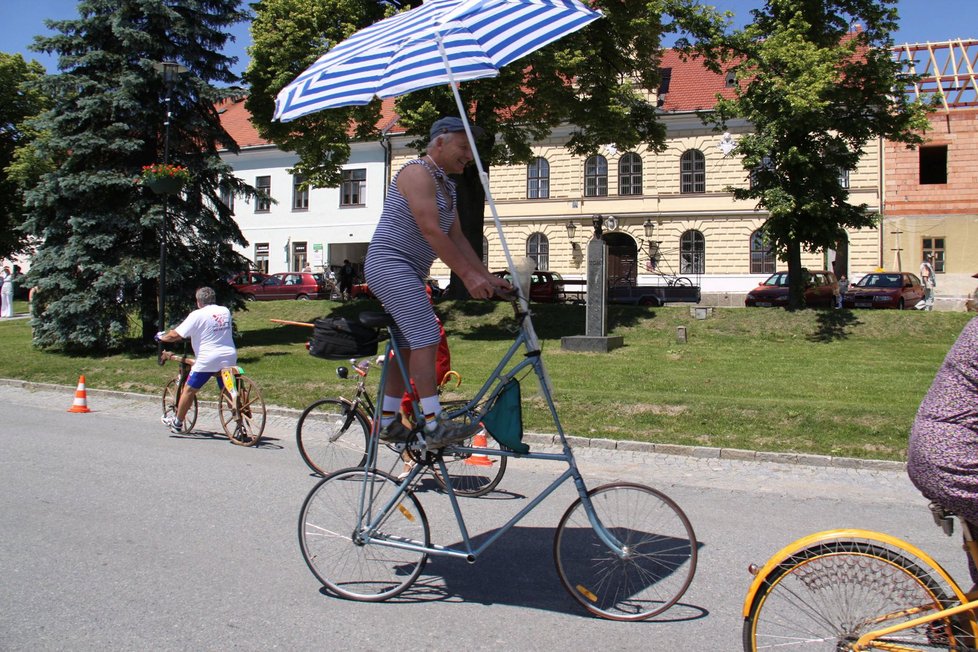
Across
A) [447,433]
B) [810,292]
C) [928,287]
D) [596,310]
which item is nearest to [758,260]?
[928,287]

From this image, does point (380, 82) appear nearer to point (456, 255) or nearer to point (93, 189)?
point (456, 255)

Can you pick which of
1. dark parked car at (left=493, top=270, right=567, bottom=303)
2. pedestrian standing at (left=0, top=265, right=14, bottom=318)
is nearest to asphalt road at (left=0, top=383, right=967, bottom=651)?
dark parked car at (left=493, top=270, right=567, bottom=303)

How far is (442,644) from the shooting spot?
4.00 m

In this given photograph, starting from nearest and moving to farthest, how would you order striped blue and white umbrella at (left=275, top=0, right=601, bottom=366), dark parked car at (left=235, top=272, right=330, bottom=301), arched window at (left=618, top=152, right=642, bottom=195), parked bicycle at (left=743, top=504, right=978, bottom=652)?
parked bicycle at (left=743, top=504, right=978, bottom=652)
striped blue and white umbrella at (left=275, top=0, right=601, bottom=366)
dark parked car at (left=235, top=272, right=330, bottom=301)
arched window at (left=618, top=152, right=642, bottom=195)

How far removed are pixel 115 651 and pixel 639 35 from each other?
75.3ft

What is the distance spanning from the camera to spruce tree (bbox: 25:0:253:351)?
1972 centimetres

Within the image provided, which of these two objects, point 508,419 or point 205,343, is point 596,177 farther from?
point 508,419

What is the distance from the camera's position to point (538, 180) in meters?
45.8

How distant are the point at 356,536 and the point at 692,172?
40825 mm

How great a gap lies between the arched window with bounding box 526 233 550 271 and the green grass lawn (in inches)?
753

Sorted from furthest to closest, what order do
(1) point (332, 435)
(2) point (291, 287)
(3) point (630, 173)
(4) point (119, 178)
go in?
(3) point (630, 173) < (2) point (291, 287) < (4) point (119, 178) < (1) point (332, 435)

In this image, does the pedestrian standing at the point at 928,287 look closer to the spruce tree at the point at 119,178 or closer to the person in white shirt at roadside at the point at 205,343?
the spruce tree at the point at 119,178

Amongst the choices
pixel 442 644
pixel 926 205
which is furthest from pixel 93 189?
pixel 926 205

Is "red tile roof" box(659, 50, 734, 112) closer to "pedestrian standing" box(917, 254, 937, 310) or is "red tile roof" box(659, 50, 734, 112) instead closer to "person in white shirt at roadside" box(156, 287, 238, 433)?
"pedestrian standing" box(917, 254, 937, 310)
